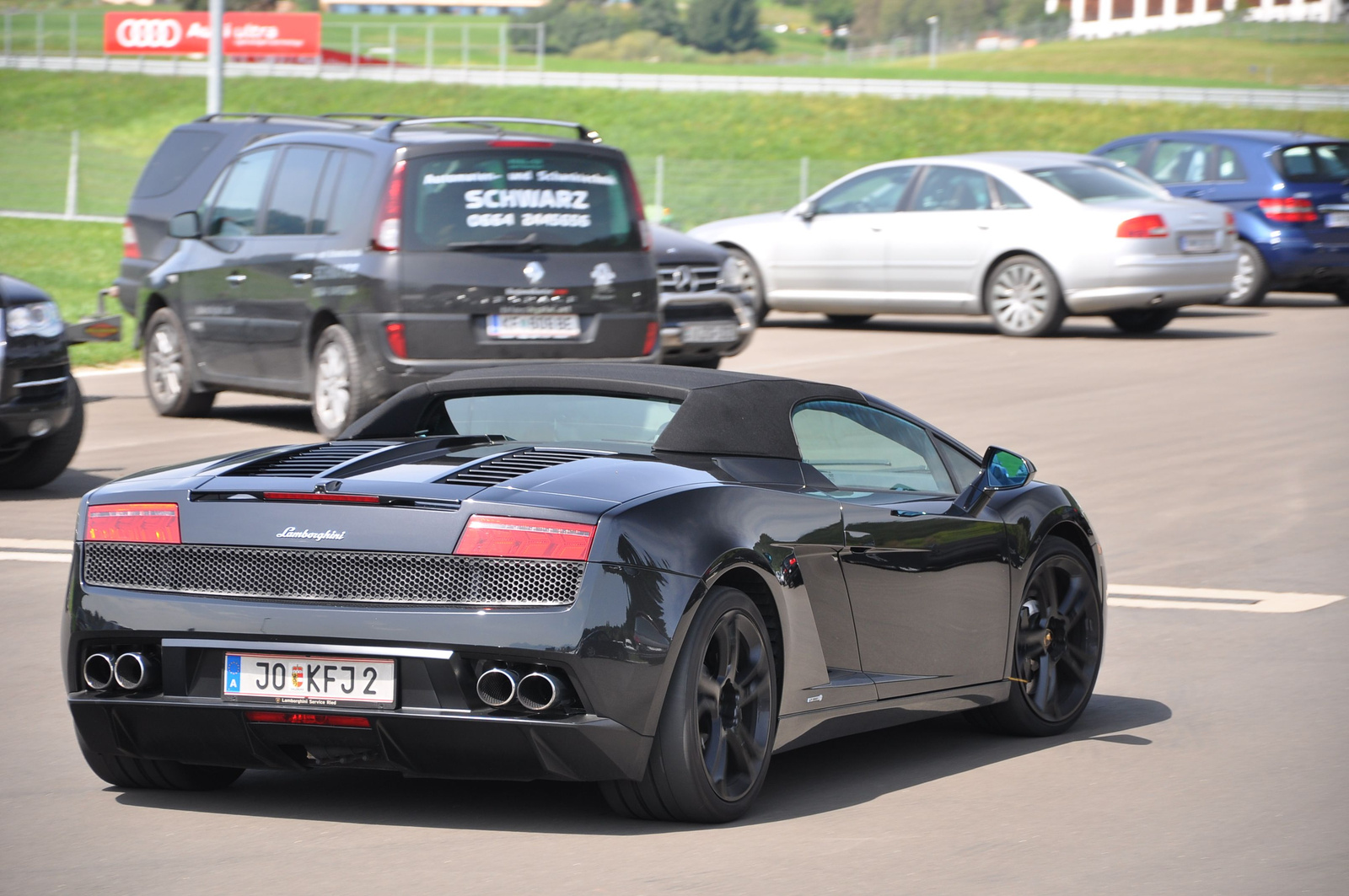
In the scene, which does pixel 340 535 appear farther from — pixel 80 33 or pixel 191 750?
pixel 80 33

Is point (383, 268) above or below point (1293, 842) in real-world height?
above

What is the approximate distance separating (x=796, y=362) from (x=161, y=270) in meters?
5.65

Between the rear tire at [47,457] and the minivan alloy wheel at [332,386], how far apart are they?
1.79 m

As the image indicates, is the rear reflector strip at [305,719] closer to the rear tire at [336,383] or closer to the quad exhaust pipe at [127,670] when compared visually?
the quad exhaust pipe at [127,670]

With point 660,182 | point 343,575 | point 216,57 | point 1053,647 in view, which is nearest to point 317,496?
point 343,575

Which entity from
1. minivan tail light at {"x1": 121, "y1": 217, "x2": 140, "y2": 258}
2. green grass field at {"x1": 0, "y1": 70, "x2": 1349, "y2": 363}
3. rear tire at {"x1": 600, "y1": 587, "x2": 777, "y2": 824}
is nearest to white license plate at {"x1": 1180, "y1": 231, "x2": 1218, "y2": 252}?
minivan tail light at {"x1": 121, "y1": 217, "x2": 140, "y2": 258}

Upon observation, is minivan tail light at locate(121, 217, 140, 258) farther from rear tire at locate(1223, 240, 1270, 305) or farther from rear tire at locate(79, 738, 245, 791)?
rear tire at locate(79, 738, 245, 791)

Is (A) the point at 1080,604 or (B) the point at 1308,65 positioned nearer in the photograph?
(A) the point at 1080,604

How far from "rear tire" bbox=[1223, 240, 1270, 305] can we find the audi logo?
59.8 metres

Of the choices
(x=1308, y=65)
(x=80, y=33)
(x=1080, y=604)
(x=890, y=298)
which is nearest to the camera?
(x=1080, y=604)

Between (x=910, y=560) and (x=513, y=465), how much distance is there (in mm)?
1254

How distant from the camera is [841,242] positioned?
801 inches

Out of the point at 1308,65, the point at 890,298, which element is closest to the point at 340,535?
the point at 890,298

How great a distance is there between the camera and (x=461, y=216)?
12234 mm
